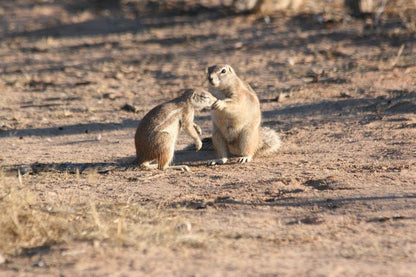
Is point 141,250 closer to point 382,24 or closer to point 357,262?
point 357,262

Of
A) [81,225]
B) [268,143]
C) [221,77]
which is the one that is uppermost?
[221,77]

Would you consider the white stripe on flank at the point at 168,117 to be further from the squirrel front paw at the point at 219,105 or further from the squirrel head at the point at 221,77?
the squirrel head at the point at 221,77

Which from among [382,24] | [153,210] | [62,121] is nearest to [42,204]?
[153,210]

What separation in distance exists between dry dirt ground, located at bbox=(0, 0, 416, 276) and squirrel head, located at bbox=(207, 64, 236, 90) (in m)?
0.90

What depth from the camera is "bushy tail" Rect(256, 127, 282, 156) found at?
7.02 m

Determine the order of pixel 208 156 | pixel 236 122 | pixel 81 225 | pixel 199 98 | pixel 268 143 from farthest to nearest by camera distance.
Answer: pixel 208 156, pixel 268 143, pixel 236 122, pixel 199 98, pixel 81 225

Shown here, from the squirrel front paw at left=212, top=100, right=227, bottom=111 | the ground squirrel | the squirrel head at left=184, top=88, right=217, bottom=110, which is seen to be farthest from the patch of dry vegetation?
the squirrel front paw at left=212, top=100, right=227, bottom=111

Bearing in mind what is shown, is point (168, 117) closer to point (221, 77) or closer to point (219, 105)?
point (219, 105)

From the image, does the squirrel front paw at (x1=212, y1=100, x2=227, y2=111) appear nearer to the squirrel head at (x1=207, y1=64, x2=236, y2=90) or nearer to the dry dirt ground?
the squirrel head at (x1=207, y1=64, x2=236, y2=90)

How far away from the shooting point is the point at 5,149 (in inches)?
293

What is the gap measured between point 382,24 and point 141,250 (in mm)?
9779

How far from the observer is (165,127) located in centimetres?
619

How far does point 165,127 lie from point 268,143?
142cm

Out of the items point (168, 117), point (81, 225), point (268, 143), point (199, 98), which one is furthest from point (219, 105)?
point (81, 225)
